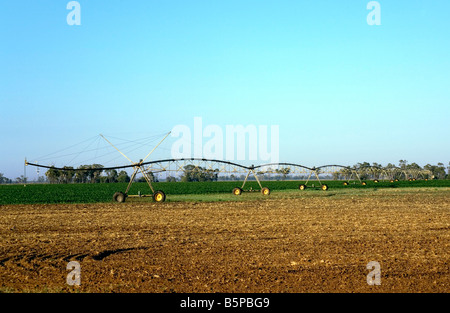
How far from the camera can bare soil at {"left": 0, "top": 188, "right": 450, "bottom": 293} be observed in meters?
8.34

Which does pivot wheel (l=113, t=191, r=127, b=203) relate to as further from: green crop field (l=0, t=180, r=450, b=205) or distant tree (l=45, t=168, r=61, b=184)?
distant tree (l=45, t=168, r=61, b=184)

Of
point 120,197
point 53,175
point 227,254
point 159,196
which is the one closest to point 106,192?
point 120,197

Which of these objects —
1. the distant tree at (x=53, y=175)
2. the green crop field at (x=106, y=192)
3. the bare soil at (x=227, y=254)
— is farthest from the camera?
the distant tree at (x=53, y=175)

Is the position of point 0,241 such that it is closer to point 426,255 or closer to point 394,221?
point 426,255

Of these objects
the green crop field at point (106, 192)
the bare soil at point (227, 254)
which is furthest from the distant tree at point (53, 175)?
the bare soil at point (227, 254)

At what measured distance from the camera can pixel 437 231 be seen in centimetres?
1536

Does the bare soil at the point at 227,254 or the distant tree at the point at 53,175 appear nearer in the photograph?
the bare soil at the point at 227,254

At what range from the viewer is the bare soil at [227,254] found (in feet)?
27.4

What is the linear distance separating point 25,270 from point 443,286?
26.4 feet

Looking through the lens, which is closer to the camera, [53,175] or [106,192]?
[106,192]

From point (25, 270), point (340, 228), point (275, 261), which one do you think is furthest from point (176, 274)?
point (340, 228)

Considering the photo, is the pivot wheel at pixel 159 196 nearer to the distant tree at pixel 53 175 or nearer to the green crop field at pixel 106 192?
the green crop field at pixel 106 192

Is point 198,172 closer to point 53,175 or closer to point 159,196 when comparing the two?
point 159,196

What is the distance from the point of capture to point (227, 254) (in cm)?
1120
